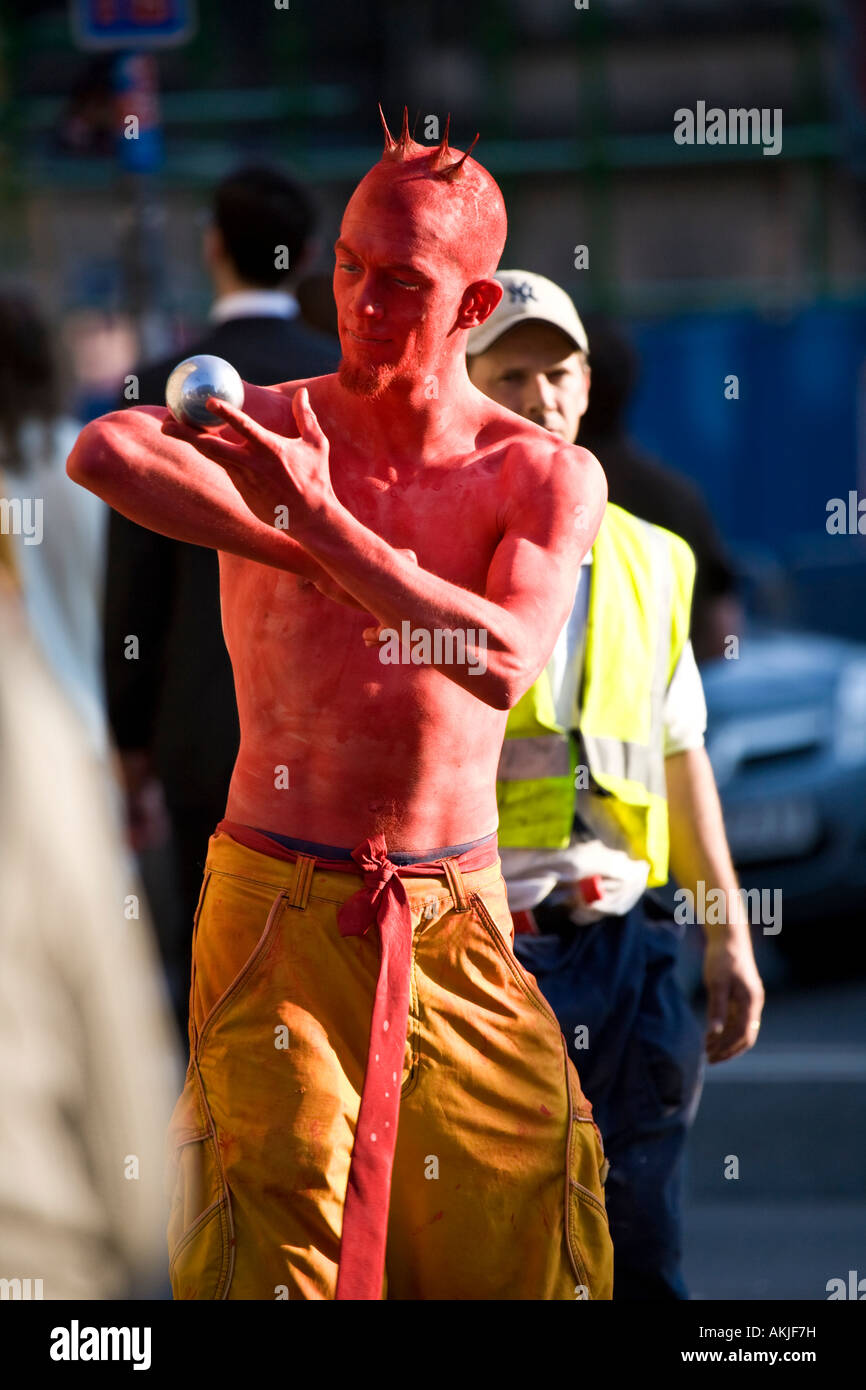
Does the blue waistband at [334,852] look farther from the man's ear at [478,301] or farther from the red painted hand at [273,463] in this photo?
the man's ear at [478,301]

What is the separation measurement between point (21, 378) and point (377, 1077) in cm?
237

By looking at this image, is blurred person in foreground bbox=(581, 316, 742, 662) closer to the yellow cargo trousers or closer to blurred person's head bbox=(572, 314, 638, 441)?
blurred person's head bbox=(572, 314, 638, 441)

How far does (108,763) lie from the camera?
436 centimetres

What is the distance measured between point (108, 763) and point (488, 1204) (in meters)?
1.86

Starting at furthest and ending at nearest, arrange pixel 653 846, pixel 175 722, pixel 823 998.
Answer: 1. pixel 823 998
2. pixel 175 722
3. pixel 653 846

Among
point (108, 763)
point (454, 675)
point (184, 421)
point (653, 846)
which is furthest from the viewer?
point (108, 763)

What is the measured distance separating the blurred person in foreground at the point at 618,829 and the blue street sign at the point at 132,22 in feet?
7.01

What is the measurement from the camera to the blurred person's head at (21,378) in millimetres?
4578

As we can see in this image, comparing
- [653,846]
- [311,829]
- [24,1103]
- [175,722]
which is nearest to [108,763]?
[175,722]

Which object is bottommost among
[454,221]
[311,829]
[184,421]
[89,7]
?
[311,829]

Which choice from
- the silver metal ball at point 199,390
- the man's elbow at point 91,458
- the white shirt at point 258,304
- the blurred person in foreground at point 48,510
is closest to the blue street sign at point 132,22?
the blurred person in foreground at point 48,510

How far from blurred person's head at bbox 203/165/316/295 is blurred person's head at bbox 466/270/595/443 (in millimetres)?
823
